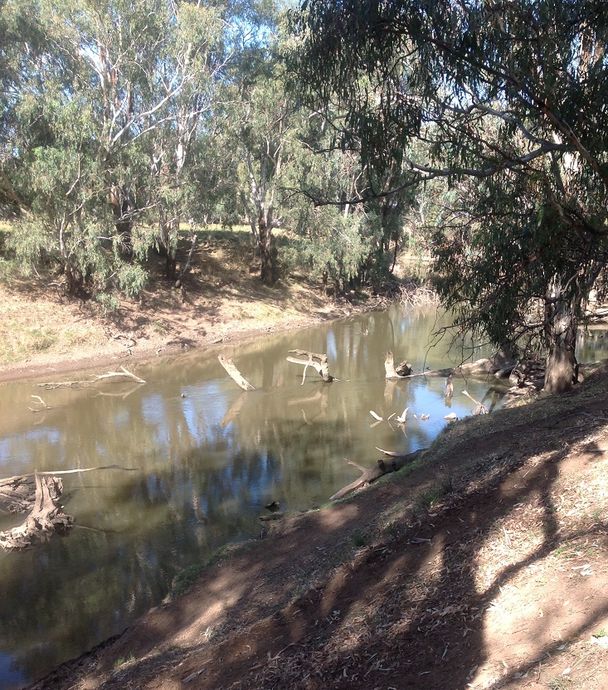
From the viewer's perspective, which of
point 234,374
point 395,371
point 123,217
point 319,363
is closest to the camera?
point 234,374

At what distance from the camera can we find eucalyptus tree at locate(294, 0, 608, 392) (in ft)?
16.2

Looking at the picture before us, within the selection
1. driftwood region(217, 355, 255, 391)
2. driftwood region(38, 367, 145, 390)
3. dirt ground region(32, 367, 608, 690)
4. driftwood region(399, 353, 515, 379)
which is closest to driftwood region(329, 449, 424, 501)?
dirt ground region(32, 367, 608, 690)

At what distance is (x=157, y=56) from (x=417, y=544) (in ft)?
66.9

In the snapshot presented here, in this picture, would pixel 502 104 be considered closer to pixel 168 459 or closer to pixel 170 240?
pixel 168 459

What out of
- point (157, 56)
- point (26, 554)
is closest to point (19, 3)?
point (157, 56)

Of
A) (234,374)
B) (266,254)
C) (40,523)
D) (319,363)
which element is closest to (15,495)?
(40,523)

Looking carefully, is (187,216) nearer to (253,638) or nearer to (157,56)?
(157,56)

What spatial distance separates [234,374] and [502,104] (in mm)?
10035

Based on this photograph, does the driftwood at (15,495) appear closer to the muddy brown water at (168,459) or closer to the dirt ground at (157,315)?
the muddy brown water at (168,459)

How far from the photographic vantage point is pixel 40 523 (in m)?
7.98

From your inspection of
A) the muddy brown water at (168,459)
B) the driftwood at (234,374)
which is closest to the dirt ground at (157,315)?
the muddy brown water at (168,459)

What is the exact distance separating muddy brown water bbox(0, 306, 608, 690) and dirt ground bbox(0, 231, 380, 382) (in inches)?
59.6

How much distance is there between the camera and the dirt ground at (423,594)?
3107 millimetres

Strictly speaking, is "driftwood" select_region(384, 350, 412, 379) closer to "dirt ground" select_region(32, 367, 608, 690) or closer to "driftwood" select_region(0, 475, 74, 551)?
"dirt ground" select_region(32, 367, 608, 690)
